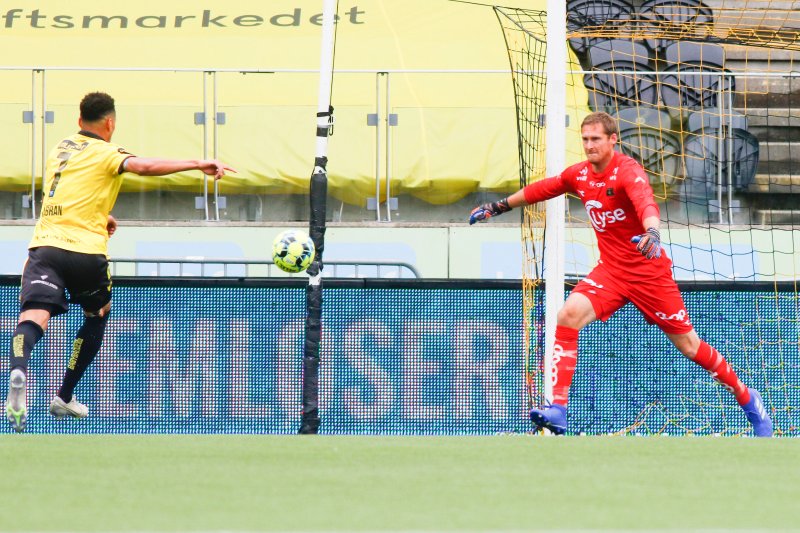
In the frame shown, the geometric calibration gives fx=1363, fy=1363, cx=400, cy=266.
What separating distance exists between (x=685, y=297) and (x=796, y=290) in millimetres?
837

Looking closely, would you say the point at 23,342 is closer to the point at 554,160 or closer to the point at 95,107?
the point at 95,107

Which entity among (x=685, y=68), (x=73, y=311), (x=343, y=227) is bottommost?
(x=73, y=311)

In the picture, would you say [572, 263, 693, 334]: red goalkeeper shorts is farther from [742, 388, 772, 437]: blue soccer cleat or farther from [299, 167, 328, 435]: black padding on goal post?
[299, 167, 328, 435]: black padding on goal post

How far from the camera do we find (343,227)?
12758 mm

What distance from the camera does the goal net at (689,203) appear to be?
9984 mm

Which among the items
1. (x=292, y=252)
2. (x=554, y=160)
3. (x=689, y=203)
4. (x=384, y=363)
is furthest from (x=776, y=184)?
(x=292, y=252)

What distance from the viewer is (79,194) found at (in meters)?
7.61

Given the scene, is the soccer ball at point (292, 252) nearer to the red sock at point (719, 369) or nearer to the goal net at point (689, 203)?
the goal net at point (689, 203)

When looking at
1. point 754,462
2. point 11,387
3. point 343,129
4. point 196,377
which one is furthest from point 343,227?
point 754,462

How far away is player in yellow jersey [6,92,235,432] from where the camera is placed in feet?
24.6

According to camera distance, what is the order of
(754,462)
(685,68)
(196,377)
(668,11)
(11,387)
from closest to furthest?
(754,462)
(11,387)
(196,377)
(685,68)
(668,11)

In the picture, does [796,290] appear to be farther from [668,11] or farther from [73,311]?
[668,11]

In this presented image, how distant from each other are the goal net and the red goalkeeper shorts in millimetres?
1630

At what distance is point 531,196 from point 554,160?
106 centimetres
